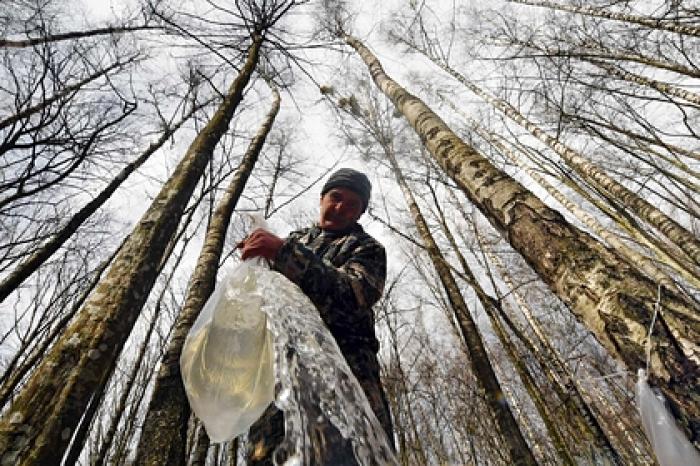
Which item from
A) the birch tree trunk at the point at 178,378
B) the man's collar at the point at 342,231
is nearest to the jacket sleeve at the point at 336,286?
the man's collar at the point at 342,231

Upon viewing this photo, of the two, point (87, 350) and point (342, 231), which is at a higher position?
point (342, 231)

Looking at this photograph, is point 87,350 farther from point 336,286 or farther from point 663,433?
point 663,433

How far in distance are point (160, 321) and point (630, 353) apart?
1025 cm

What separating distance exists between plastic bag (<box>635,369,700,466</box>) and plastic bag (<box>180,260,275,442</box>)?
3.58ft

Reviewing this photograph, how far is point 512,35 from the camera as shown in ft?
24.5

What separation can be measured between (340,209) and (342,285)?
2.49 feet

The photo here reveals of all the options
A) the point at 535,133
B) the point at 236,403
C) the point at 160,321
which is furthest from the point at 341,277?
the point at 160,321

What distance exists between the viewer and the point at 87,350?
54.2 inches

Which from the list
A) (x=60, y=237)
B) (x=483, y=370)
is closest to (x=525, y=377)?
(x=483, y=370)

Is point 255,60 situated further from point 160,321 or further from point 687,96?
point 160,321

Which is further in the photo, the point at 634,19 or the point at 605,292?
the point at 634,19

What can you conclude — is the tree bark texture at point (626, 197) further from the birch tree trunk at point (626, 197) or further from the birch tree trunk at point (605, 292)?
the birch tree trunk at point (605, 292)

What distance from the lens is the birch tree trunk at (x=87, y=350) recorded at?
113 cm

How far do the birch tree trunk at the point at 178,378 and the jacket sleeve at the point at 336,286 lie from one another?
1.21 meters
